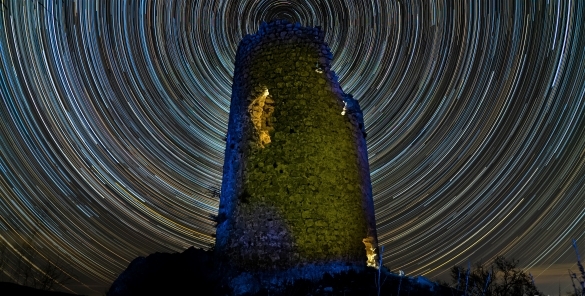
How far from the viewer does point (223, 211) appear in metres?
7.63

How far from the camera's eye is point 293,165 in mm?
7125

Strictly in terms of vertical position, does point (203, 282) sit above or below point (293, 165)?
below

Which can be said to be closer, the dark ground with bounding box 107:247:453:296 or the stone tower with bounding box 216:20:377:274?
the dark ground with bounding box 107:247:453:296

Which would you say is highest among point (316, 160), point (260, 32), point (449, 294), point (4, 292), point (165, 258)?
point (260, 32)

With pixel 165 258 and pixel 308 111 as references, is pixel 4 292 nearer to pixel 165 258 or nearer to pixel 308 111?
pixel 165 258

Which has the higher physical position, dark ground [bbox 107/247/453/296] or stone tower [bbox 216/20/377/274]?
stone tower [bbox 216/20/377/274]

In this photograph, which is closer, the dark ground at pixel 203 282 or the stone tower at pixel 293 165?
the dark ground at pixel 203 282

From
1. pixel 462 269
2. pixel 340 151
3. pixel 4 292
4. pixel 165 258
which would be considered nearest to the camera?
pixel 4 292

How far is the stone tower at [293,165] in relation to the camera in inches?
268

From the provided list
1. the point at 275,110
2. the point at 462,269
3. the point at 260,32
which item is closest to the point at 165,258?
the point at 275,110

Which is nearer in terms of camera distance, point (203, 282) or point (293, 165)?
point (293, 165)

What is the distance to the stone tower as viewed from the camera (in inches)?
268

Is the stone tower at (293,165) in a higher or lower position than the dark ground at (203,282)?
higher

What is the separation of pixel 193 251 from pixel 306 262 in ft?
7.62
